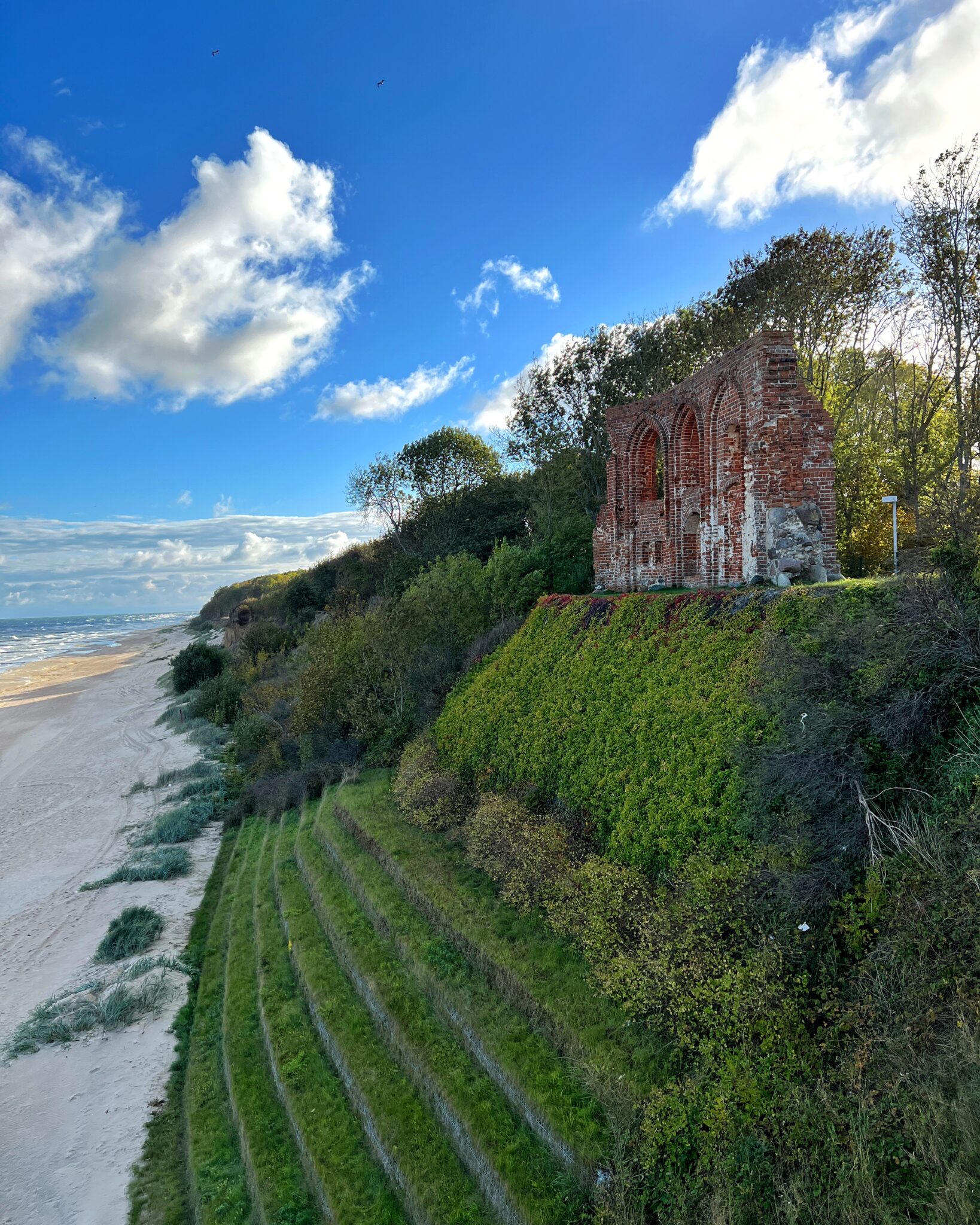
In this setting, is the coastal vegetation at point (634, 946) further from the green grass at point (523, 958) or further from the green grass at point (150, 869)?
the green grass at point (150, 869)

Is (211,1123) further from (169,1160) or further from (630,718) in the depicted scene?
(630,718)

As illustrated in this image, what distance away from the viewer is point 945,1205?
12.1ft

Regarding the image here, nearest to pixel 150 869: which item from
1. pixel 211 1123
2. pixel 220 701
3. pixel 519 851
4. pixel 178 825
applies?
pixel 178 825

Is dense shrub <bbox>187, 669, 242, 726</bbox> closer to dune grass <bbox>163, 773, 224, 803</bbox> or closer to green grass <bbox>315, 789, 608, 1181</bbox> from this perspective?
dune grass <bbox>163, 773, 224, 803</bbox>

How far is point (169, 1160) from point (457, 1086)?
3969 mm

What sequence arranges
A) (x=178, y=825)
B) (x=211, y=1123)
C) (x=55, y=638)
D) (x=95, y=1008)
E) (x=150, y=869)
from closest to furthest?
(x=211, y=1123) → (x=95, y=1008) → (x=150, y=869) → (x=178, y=825) → (x=55, y=638)

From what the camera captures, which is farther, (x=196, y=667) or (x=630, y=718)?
(x=196, y=667)

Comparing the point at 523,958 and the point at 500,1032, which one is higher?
the point at 523,958

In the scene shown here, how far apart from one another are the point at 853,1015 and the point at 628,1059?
2339 mm

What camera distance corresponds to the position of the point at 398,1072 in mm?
7668

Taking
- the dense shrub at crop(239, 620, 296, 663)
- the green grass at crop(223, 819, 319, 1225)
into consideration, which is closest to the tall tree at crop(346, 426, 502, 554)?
the dense shrub at crop(239, 620, 296, 663)

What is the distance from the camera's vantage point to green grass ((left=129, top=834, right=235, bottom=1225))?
22.9ft

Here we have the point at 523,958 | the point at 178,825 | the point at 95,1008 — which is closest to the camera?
the point at 523,958

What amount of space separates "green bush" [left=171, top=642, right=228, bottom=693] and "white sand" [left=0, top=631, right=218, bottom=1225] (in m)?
7.03
